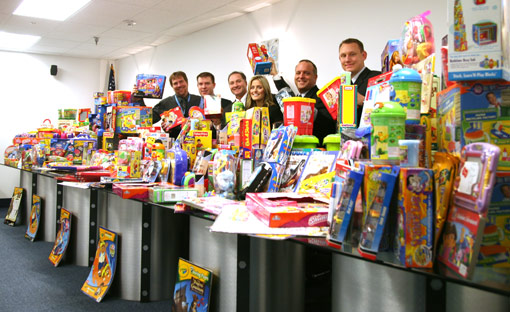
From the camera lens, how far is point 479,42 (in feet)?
3.39

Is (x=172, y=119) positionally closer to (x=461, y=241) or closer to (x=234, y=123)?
(x=234, y=123)

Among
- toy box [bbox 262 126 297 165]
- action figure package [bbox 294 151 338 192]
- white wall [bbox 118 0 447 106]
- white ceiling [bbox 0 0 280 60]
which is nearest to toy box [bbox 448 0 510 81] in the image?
action figure package [bbox 294 151 338 192]

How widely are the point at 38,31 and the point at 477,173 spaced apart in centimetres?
759

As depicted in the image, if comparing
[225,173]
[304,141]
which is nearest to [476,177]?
[304,141]

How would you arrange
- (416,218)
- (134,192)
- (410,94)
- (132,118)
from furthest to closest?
(132,118)
(134,192)
(410,94)
(416,218)

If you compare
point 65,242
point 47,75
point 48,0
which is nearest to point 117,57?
point 47,75

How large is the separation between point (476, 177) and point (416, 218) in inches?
6.7

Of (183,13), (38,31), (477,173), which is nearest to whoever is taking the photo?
(477,173)

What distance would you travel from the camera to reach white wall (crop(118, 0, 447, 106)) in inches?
171

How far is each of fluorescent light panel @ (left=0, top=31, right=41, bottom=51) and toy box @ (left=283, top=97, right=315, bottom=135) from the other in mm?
6888

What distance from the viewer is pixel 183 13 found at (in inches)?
235

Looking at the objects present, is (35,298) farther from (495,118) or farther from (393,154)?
(495,118)

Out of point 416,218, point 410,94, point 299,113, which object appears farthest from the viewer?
point 299,113

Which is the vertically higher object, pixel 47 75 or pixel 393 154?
pixel 47 75
